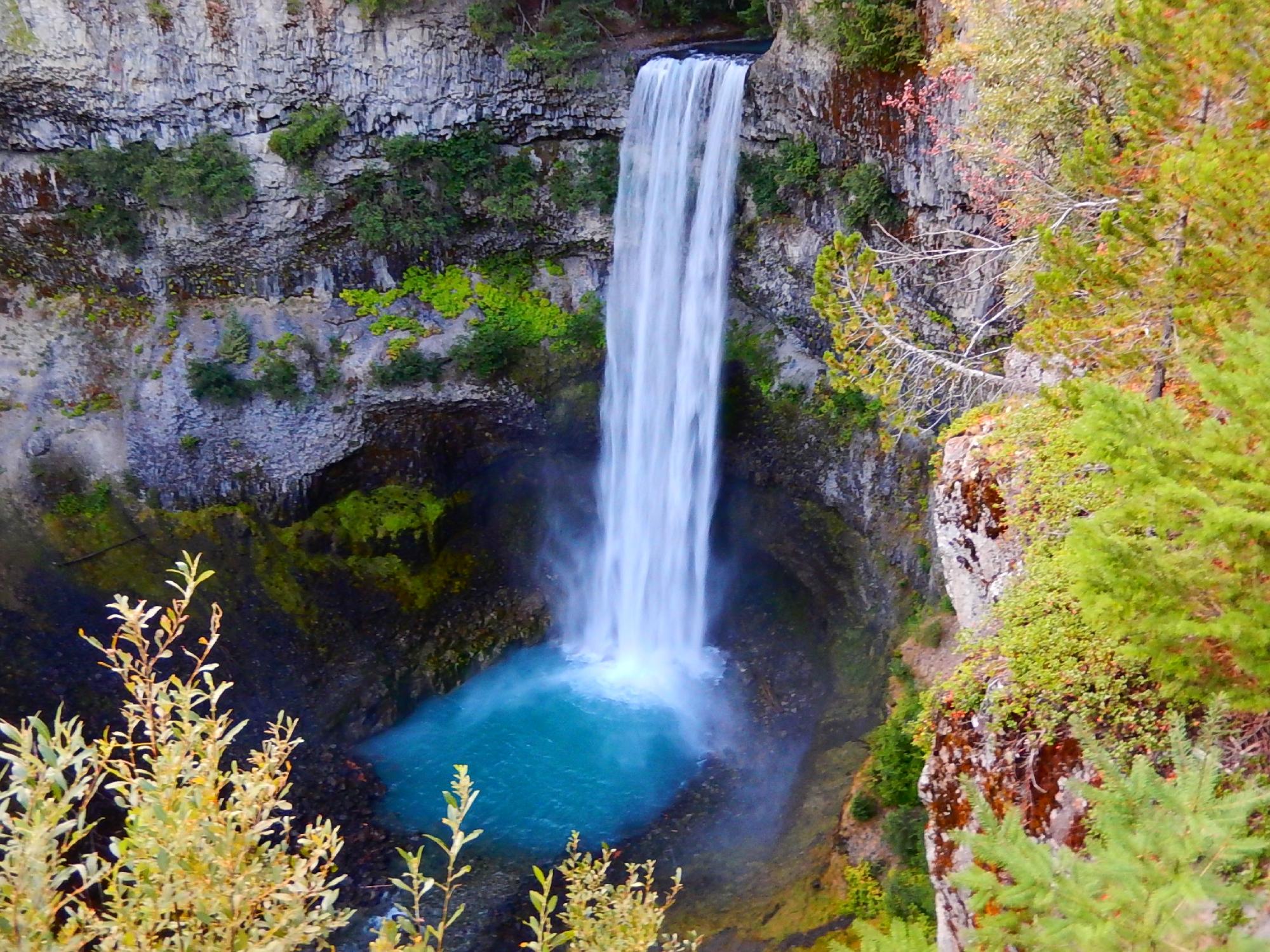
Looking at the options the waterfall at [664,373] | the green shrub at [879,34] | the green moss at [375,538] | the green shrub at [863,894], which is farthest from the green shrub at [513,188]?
the green shrub at [863,894]

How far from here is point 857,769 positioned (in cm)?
1428

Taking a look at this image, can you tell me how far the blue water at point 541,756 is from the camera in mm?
15000

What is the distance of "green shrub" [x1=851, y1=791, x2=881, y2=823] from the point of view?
12.9 metres

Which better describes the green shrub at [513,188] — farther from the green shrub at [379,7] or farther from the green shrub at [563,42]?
the green shrub at [379,7]

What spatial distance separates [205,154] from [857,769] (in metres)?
18.2

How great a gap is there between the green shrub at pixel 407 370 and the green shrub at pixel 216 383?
2931 mm

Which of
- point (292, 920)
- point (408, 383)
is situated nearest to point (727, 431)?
point (408, 383)

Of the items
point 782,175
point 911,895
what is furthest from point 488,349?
point 911,895

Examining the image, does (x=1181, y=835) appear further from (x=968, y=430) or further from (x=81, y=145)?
(x=81, y=145)

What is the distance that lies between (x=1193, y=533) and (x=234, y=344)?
19.3 m

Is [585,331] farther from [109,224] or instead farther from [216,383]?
Answer: [109,224]

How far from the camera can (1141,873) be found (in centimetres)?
344

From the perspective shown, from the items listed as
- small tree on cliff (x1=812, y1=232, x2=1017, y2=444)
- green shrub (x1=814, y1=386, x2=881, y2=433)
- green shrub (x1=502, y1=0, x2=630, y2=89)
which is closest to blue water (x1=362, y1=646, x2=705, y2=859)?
green shrub (x1=814, y1=386, x2=881, y2=433)

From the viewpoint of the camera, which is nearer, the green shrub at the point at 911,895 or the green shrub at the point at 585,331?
the green shrub at the point at 911,895
